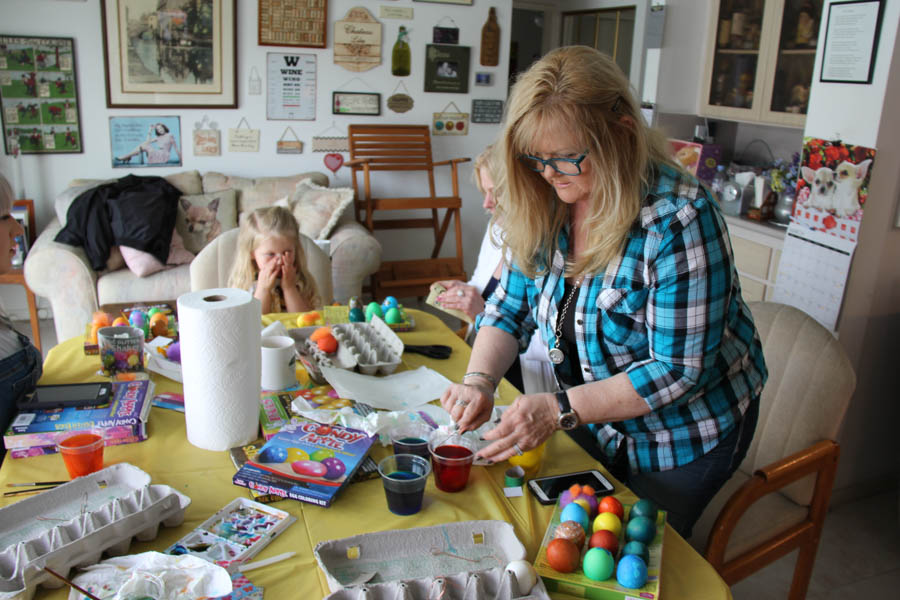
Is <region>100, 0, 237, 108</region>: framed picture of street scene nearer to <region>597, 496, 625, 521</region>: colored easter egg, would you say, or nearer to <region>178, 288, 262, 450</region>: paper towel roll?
<region>178, 288, 262, 450</region>: paper towel roll

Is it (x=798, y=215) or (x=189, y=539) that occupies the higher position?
(x=798, y=215)

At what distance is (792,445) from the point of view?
1.64 metres

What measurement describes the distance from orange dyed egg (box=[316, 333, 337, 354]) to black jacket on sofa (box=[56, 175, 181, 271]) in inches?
95.2

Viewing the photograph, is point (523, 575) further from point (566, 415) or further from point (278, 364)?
point (278, 364)

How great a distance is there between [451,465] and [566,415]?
22 centimetres

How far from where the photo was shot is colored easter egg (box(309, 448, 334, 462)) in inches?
47.8

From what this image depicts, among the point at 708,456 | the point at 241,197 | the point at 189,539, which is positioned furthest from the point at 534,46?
the point at 189,539

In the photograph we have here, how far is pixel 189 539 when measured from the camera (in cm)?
102

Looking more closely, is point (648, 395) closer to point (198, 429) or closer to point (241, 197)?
point (198, 429)

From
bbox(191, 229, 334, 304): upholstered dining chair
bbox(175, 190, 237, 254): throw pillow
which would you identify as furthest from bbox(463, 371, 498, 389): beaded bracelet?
bbox(175, 190, 237, 254): throw pillow

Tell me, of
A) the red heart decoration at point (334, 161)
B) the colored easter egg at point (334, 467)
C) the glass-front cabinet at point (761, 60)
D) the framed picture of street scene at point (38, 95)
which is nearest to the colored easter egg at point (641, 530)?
the colored easter egg at point (334, 467)

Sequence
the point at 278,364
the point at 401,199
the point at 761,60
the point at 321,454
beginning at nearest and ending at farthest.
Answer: the point at 321,454 → the point at 278,364 → the point at 761,60 → the point at 401,199

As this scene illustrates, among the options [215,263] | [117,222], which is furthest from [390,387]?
[117,222]

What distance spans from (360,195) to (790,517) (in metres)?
3.58
